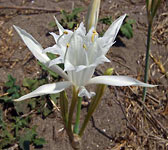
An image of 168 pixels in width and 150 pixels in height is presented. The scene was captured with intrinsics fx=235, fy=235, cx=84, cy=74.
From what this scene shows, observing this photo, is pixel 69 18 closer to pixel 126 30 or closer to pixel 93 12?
pixel 126 30

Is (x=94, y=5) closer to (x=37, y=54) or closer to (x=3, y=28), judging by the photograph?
(x=37, y=54)

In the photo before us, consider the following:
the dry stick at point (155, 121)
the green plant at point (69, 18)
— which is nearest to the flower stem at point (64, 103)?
the dry stick at point (155, 121)

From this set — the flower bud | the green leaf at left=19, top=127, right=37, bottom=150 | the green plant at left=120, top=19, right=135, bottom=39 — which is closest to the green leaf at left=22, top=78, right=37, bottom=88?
the green leaf at left=19, top=127, right=37, bottom=150

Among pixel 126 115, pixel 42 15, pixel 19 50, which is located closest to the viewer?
pixel 126 115

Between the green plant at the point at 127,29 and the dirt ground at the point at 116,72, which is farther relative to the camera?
the green plant at the point at 127,29

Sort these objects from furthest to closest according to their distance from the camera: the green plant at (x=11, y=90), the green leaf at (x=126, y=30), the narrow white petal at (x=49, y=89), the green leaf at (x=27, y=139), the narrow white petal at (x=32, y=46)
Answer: the green leaf at (x=126, y=30), the green plant at (x=11, y=90), the green leaf at (x=27, y=139), the narrow white petal at (x=32, y=46), the narrow white petal at (x=49, y=89)

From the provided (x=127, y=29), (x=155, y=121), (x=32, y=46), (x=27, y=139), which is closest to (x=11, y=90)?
(x=27, y=139)

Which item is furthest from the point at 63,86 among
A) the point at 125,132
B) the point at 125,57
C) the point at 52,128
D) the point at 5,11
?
the point at 5,11

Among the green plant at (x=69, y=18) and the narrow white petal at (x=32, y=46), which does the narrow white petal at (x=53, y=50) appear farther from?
the green plant at (x=69, y=18)

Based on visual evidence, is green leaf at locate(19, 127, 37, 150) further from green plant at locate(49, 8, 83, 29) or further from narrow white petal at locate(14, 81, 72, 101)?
green plant at locate(49, 8, 83, 29)
